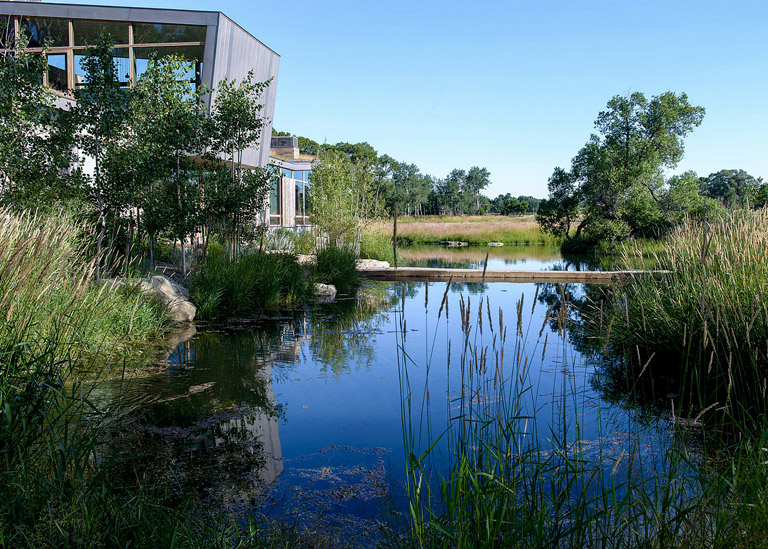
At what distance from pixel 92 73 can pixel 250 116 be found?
229 centimetres

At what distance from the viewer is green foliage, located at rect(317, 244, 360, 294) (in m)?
11.5

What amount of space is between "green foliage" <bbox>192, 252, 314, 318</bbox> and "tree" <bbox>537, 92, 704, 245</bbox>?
15.7 meters

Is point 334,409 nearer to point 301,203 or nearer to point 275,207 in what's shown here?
point 275,207

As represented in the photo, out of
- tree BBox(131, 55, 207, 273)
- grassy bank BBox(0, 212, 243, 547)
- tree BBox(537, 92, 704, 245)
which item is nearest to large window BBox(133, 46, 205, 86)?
tree BBox(131, 55, 207, 273)

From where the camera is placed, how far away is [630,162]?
22.4m

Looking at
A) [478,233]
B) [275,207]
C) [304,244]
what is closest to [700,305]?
[304,244]

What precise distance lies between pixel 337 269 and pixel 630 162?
15750mm

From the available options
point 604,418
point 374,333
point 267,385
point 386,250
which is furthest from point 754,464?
point 386,250

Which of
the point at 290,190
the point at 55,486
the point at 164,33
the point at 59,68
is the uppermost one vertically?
the point at 164,33

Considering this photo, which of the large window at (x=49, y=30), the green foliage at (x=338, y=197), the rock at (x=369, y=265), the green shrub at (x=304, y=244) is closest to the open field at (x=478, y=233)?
the green foliage at (x=338, y=197)

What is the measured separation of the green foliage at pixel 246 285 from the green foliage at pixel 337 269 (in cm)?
143

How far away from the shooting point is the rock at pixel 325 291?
10.4 metres

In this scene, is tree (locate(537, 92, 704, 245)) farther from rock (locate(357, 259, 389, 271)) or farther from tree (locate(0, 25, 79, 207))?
tree (locate(0, 25, 79, 207))

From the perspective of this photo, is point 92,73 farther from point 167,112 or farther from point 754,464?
point 754,464
